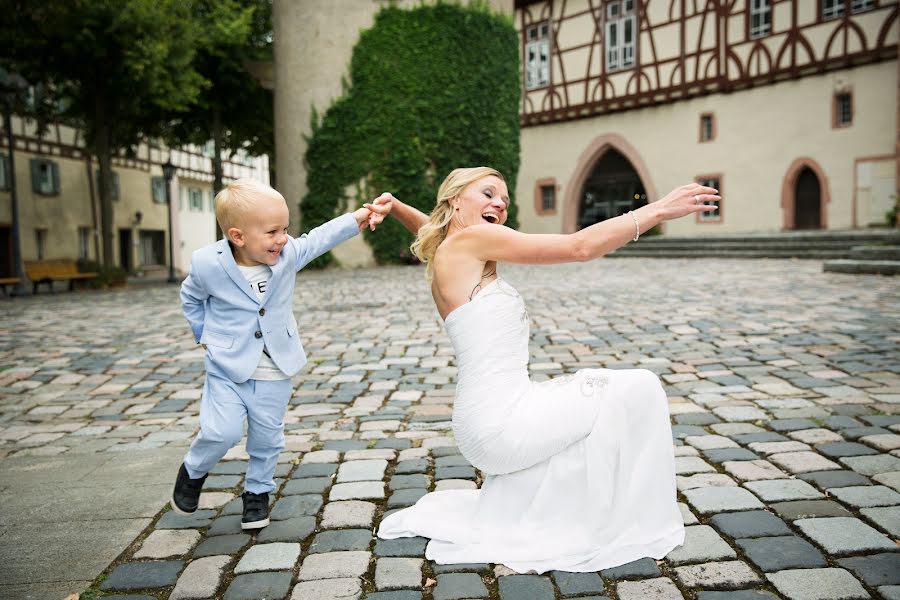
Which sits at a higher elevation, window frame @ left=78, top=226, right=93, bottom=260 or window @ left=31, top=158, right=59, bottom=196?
window @ left=31, top=158, right=59, bottom=196

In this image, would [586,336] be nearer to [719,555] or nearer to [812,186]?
[719,555]


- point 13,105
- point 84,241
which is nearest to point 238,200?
point 13,105

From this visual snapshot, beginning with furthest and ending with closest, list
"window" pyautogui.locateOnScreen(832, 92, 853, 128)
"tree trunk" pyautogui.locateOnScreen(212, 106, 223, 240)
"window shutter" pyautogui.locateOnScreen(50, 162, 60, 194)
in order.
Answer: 1. "window shutter" pyautogui.locateOnScreen(50, 162, 60, 194)
2. "tree trunk" pyautogui.locateOnScreen(212, 106, 223, 240)
3. "window" pyautogui.locateOnScreen(832, 92, 853, 128)

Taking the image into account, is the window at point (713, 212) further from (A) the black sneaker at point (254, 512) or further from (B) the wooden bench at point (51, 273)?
(A) the black sneaker at point (254, 512)

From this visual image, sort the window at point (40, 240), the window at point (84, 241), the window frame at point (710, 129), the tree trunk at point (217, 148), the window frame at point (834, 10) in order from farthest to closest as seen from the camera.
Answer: the window at point (84, 241) → the window at point (40, 240) → the window frame at point (710, 129) → the tree trunk at point (217, 148) → the window frame at point (834, 10)

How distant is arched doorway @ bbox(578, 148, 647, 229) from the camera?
29.5 meters

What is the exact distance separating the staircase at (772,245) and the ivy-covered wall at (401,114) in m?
6.50

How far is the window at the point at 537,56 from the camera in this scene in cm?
2948

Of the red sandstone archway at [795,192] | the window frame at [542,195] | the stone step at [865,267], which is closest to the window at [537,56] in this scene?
the window frame at [542,195]

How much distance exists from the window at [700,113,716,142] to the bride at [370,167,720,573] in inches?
980

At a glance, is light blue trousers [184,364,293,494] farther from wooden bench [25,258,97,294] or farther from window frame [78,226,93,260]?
window frame [78,226,93,260]

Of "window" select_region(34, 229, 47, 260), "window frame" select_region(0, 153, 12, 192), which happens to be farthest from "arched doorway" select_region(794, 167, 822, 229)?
"window" select_region(34, 229, 47, 260)

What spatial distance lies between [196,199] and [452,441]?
43.4 meters

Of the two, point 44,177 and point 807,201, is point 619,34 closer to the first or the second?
point 807,201
